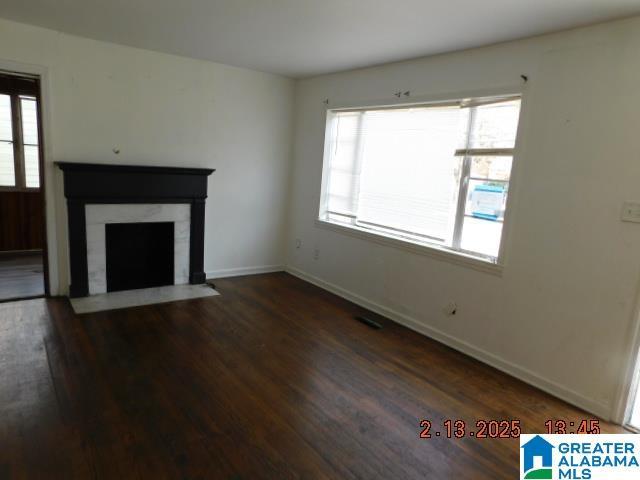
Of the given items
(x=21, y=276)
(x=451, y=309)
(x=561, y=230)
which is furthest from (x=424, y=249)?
(x=21, y=276)

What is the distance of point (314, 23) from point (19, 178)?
186 inches

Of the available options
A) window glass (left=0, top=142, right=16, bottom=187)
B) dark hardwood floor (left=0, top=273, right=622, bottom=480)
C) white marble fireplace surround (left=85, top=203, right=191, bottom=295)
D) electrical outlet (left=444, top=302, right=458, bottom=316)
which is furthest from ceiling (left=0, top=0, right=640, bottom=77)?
window glass (left=0, top=142, right=16, bottom=187)

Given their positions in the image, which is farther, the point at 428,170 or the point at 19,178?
the point at 19,178

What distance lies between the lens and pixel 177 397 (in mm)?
2451

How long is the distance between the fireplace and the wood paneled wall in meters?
2.01

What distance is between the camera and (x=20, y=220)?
217 inches

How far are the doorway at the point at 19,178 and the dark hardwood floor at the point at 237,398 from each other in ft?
7.60

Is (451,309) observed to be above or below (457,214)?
below

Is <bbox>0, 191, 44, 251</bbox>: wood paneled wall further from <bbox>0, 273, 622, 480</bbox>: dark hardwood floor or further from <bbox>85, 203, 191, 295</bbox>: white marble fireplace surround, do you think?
<bbox>0, 273, 622, 480</bbox>: dark hardwood floor

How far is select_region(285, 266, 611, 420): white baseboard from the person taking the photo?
2.65 metres

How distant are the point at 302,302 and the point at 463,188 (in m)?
1.96

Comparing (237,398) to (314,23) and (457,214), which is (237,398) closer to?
(457,214)

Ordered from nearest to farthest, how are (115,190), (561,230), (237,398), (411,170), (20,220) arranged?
(237,398) < (561,230) < (411,170) < (115,190) < (20,220)

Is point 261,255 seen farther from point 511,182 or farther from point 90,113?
point 511,182
